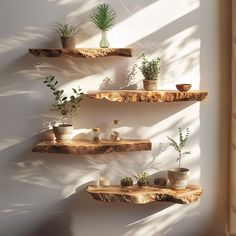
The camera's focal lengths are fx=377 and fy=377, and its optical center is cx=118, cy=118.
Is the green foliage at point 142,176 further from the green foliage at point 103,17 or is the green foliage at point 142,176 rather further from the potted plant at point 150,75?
the green foliage at point 103,17

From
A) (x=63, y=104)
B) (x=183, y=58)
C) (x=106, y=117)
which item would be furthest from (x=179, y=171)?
(x=63, y=104)

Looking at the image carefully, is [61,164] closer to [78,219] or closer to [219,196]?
[78,219]

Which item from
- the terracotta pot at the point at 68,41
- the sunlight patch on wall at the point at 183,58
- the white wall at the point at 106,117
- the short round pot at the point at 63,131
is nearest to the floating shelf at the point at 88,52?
the terracotta pot at the point at 68,41

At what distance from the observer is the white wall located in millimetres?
2594

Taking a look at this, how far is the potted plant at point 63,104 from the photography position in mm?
2535

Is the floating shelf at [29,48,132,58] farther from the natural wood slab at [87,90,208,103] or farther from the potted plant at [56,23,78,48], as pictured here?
the natural wood slab at [87,90,208,103]

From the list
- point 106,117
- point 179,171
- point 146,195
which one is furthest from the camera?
point 106,117

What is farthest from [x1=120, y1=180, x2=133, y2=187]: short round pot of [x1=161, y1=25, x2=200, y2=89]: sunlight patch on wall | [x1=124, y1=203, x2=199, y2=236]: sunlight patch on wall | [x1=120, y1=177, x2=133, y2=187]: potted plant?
[x1=161, y1=25, x2=200, y2=89]: sunlight patch on wall

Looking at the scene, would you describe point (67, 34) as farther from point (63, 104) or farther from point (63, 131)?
point (63, 131)

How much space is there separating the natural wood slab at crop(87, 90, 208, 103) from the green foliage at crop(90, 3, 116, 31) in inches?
17.7

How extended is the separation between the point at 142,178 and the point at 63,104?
75cm

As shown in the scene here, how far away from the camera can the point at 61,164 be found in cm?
267

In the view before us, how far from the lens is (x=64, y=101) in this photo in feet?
8.56

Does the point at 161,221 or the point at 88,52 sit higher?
the point at 88,52
